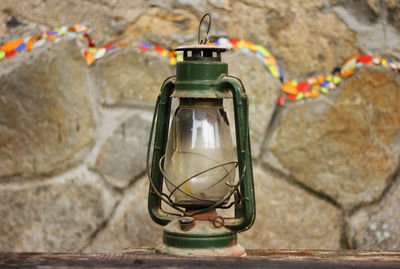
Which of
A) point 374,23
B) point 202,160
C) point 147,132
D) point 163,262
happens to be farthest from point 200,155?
point 374,23

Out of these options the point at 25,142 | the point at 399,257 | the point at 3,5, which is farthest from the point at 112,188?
the point at 399,257

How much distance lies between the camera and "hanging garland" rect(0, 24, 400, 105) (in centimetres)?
186

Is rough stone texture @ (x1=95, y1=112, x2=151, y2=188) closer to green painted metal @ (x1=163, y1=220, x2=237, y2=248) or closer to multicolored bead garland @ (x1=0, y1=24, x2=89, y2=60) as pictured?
multicolored bead garland @ (x1=0, y1=24, x2=89, y2=60)

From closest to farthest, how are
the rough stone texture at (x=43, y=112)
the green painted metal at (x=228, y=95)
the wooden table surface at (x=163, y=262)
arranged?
1. the wooden table surface at (x=163, y=262)
2. the green painted metal at (x=228, y=95)
3. the rough stone texture at (x=43, y=112)

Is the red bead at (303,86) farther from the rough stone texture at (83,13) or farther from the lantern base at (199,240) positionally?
the lantern base at (199,240)

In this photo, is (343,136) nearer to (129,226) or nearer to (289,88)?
(289,88)

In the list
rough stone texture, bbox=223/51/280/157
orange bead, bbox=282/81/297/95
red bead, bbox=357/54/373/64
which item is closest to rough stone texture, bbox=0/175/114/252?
rough stone texture, bbox=223/51/280/157

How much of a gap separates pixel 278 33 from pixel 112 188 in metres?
0.66

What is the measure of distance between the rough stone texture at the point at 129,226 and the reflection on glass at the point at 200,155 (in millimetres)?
678

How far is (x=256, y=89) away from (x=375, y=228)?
531 millimetres

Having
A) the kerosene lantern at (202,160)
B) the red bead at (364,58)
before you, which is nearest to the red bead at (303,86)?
the red bead at (364,58)

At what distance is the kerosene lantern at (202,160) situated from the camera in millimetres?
1119

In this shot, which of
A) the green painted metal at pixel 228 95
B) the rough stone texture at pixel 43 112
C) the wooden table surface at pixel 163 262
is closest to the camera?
the wooden table surface at pixel 163 262

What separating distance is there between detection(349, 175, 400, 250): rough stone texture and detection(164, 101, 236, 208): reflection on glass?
81cm
